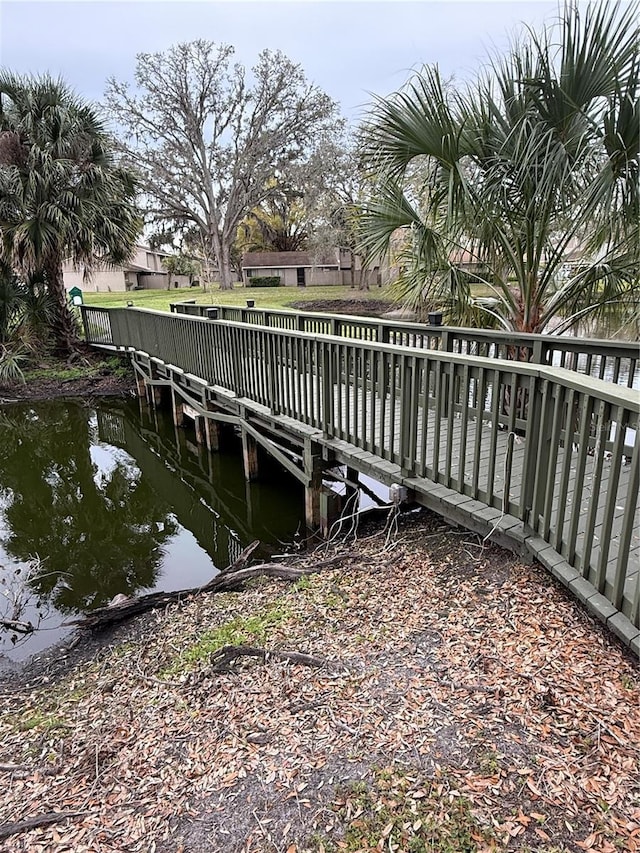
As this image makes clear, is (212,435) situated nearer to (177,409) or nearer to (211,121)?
(177,409)

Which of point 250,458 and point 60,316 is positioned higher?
point 60,316

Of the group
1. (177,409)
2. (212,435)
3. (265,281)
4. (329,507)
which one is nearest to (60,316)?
(177,409)

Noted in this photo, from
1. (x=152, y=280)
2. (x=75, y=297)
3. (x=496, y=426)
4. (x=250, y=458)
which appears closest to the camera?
(x=496, y=426)

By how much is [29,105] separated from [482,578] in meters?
13.9

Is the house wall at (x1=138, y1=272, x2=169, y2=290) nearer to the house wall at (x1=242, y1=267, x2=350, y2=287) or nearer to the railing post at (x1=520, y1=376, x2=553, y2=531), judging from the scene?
the house wall at (x1=242, y1=267, x2=350, y2=287)

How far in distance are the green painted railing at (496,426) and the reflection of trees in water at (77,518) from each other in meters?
2.10

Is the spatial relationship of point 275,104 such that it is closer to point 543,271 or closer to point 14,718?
point 543,271

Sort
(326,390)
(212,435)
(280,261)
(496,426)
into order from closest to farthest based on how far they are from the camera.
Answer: (496,426)
(326,390)
(212,435)
(280,261)

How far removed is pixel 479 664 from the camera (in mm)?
2438

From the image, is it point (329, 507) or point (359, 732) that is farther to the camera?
point (329, 507)

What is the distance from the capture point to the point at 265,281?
3884cm

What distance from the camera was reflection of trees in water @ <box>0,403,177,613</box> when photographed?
5168 mm

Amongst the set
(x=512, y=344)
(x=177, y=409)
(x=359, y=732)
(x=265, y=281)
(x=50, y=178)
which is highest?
(x=50, y=178)

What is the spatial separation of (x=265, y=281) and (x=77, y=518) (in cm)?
3424
